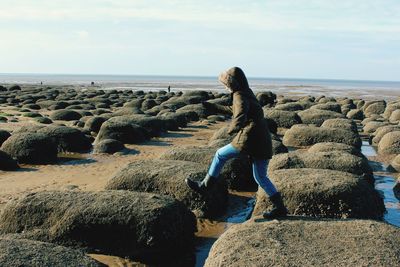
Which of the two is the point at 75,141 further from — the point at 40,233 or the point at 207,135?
the point at 40,233

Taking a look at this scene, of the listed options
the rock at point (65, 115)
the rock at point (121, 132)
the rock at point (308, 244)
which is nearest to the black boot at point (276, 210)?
the rock at point (308, 244)

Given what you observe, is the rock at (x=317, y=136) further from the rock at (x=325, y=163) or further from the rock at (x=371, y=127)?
the rock at (x=371, y=127)

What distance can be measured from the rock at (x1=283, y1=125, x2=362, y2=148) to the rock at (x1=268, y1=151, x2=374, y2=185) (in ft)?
16.9

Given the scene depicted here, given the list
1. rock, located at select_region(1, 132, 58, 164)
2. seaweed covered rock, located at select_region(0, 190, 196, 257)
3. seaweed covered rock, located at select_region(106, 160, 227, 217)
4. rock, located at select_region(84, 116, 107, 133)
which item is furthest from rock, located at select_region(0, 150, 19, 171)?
rock, located at select_region(84, 116, 107, 133)

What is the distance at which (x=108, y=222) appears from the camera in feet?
25.0

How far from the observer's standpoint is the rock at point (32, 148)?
15.0 m

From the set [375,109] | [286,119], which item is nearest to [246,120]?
[286,119]

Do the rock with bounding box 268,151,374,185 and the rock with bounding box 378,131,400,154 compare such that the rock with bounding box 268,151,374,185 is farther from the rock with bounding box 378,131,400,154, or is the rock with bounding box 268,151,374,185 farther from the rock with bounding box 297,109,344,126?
the rock with bounding box 297,109,344,126

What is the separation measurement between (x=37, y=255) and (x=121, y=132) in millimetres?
13682

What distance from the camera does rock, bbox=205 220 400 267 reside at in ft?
18.3

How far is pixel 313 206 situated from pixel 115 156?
9.43m

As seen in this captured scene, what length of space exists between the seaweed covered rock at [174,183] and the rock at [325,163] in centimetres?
211

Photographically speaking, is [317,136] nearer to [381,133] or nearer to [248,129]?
[381,133]

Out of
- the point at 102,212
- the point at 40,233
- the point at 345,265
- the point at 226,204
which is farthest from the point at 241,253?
the point at 226,204
